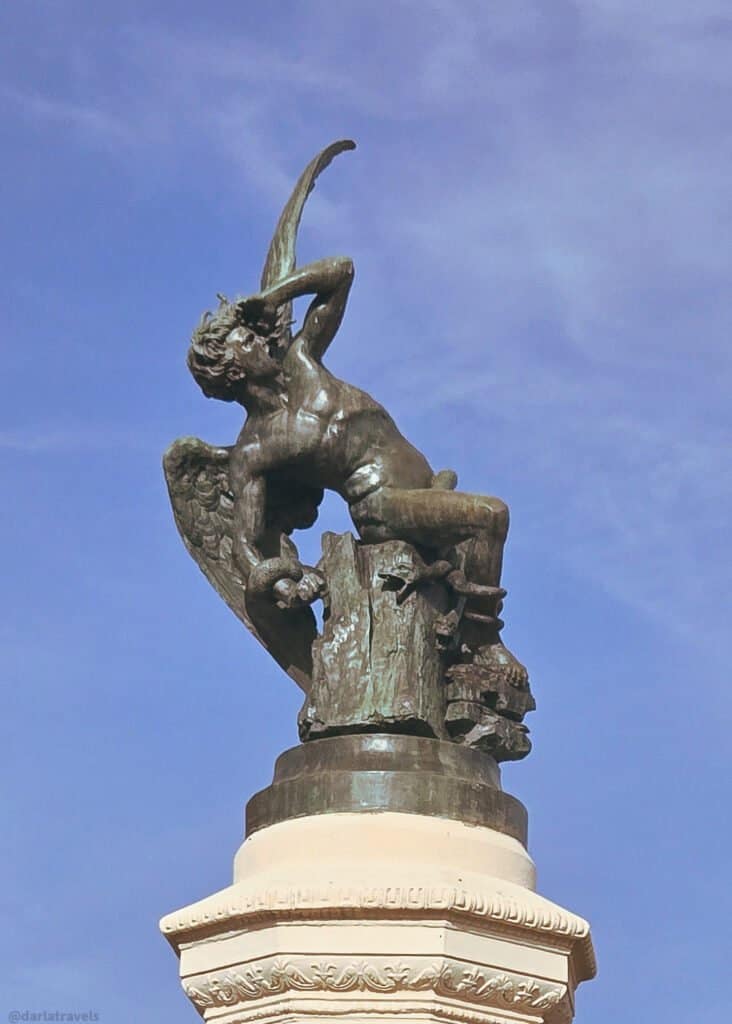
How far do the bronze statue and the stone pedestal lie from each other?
60 cm

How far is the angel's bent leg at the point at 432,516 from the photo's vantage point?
9.35 metres

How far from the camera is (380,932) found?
8.30 metres

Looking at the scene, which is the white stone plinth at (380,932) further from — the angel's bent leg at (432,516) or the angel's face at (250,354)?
the angel's face at (250,354)

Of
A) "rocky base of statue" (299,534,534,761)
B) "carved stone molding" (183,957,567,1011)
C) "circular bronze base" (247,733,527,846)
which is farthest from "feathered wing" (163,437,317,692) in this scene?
"carved stone molding" (183,957,567,1011)

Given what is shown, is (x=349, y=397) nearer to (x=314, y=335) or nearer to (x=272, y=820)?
(x=314, y=335)

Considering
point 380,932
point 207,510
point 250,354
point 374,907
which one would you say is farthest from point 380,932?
point 250,354

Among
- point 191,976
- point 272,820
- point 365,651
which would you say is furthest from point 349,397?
point 191,976

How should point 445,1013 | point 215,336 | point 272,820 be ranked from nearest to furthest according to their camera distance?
point 445,1013
point 272,820
point 215,336

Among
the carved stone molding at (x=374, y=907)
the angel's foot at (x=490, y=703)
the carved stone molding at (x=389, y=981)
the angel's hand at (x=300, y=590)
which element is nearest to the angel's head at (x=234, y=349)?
the angel's hand at (x=300, y=590)

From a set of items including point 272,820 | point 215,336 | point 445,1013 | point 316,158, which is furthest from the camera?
point 316,158

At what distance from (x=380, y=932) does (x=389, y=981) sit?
20 cm

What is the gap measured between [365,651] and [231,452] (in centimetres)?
136

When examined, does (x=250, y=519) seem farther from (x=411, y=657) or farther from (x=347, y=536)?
(x=411, y=657)

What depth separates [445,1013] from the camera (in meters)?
8.32
